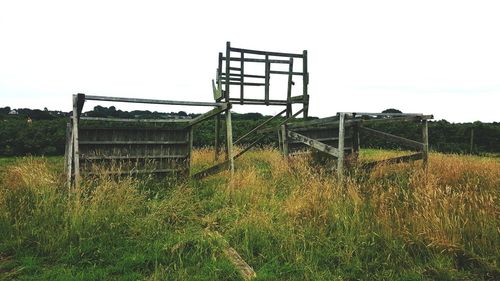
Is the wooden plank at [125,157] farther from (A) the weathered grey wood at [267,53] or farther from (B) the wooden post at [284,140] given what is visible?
(A) the weathered grey wood at [267,53]

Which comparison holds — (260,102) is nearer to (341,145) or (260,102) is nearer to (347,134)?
(347,134)

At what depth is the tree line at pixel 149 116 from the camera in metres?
15.5

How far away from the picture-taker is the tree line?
51.0 feet

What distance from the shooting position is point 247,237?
518cm

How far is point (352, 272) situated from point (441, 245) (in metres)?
1.17

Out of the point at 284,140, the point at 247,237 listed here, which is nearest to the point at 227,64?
the point at 284,140

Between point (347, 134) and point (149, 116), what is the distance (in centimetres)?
1213

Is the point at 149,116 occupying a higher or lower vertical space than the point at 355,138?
higher

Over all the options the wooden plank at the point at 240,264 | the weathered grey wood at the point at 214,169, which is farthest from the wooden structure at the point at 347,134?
the wooden plank at the point at 240,264

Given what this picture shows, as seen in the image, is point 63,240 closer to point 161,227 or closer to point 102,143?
point 161,227

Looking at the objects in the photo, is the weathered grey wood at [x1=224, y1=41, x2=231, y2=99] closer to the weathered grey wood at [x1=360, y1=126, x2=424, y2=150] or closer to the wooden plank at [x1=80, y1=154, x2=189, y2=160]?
the wooden plank at [x1=80, y1=154, x2=189, y2=160]

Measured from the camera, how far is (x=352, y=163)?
8727 mm

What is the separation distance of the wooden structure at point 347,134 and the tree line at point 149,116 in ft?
23.2

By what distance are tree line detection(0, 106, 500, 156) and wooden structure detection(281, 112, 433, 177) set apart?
708cm
